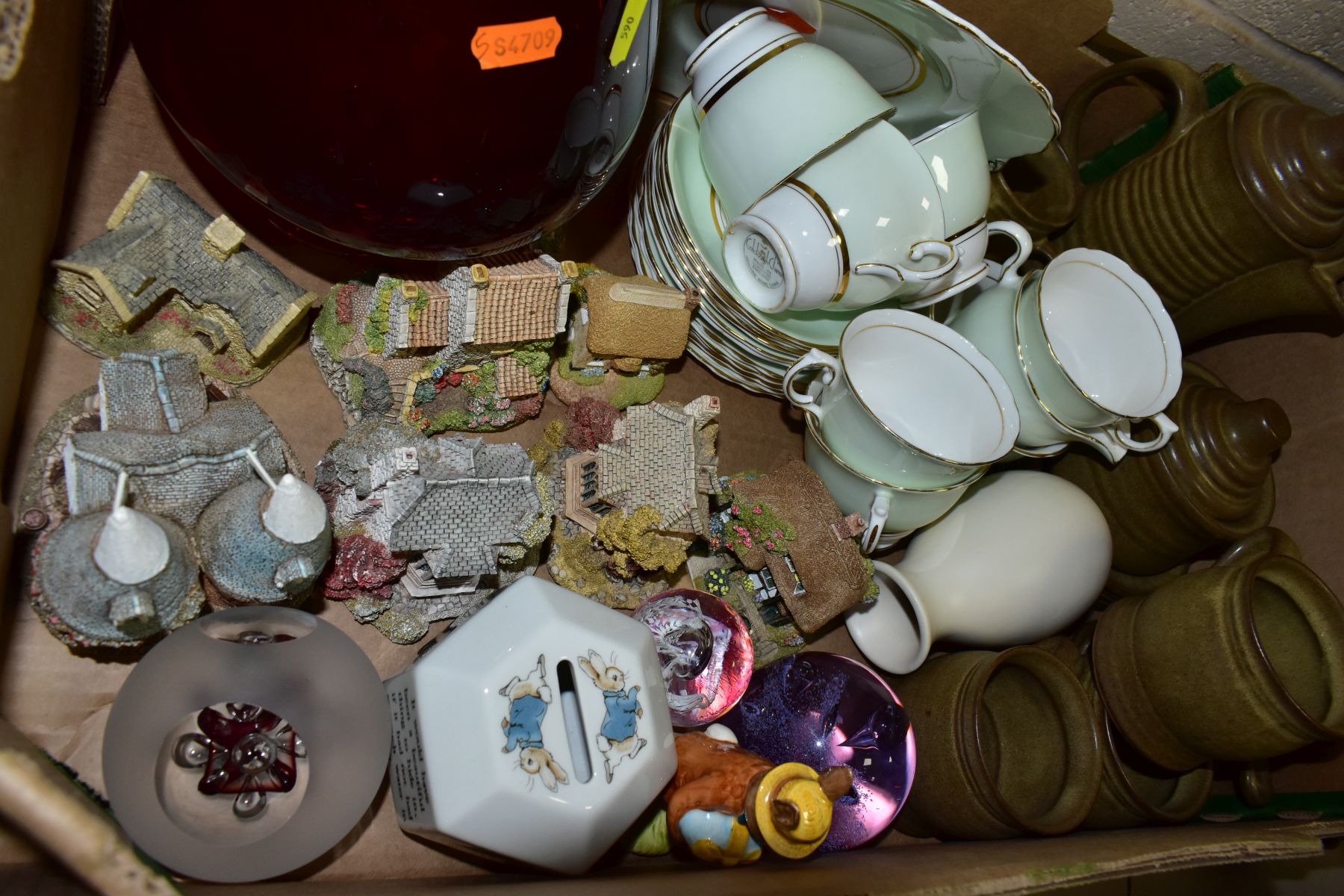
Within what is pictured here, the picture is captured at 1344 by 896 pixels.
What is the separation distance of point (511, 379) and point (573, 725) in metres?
0.36

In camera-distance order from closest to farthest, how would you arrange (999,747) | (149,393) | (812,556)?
(149,393) < (812,556) < (999,747)

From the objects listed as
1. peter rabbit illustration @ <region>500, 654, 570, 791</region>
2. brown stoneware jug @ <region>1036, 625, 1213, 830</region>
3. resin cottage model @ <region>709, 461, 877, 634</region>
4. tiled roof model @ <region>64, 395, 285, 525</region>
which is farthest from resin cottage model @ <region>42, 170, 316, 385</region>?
brown stoneware jug @ <region>1036, 625, 1213, 830</region>

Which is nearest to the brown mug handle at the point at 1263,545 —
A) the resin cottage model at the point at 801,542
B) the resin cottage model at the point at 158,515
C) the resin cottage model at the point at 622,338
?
the resin cottage model at the point at 801,542

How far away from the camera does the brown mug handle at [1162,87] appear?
1096 millimetres

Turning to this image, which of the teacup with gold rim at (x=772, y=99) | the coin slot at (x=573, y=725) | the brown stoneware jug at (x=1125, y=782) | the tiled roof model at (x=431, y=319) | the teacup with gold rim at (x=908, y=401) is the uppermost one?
the teacup with gold rim at (x=772, y=99)

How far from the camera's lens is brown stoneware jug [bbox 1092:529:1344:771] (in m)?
0.94

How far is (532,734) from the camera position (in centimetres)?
76

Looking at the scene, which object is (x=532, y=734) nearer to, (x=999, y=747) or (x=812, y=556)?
(x=812, y=556)

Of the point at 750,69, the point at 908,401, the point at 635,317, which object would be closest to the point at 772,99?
the point at 750,69

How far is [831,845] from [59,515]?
0.81 meters

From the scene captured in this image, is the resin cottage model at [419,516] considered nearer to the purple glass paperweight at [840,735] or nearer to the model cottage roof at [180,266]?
the model cottage roof at [180,266]

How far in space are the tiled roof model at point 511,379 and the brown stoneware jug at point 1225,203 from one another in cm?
76

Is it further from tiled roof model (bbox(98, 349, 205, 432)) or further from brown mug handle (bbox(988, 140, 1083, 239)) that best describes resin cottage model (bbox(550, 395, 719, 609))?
brown mug handle (bbox(988, 140, 1083, 239))

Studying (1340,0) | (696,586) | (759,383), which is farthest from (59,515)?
(1340,0)
